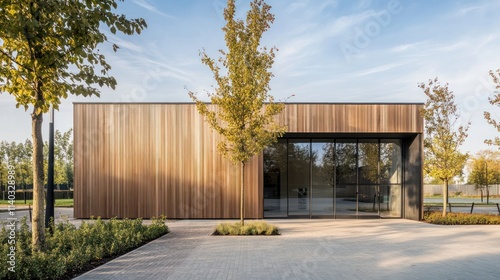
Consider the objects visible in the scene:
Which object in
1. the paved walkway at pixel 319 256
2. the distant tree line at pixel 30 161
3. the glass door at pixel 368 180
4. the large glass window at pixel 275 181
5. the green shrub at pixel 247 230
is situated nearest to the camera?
the paved walkway at pixel 319 256

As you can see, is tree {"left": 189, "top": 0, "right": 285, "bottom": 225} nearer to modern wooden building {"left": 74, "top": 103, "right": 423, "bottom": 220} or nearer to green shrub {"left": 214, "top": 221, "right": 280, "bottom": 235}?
green shrub {"left": 214, "top": 221, "right": 280, "bottom": 235}

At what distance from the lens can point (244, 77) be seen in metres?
12.0

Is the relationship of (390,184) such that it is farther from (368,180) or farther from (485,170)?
(485,170)

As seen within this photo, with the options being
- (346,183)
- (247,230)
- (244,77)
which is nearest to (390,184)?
(346,183)

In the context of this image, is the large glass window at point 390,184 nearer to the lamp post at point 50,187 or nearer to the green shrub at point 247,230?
the green shrub at point 247,230

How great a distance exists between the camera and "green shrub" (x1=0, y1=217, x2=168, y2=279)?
6.11 m

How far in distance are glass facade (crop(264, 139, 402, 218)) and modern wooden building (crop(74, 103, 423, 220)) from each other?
0.17 feet

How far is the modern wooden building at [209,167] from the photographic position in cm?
1617

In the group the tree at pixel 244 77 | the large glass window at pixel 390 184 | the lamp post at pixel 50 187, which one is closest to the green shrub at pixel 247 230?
the tree at pixel 244 77

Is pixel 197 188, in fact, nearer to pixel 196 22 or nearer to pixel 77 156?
pixel 77 156

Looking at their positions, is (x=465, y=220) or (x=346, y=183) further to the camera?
(x=346, y=183)

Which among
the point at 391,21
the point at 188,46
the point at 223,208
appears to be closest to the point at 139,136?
the point at 223,208

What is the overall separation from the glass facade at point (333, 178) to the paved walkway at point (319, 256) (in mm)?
3662

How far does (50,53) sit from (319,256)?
24.6ft
